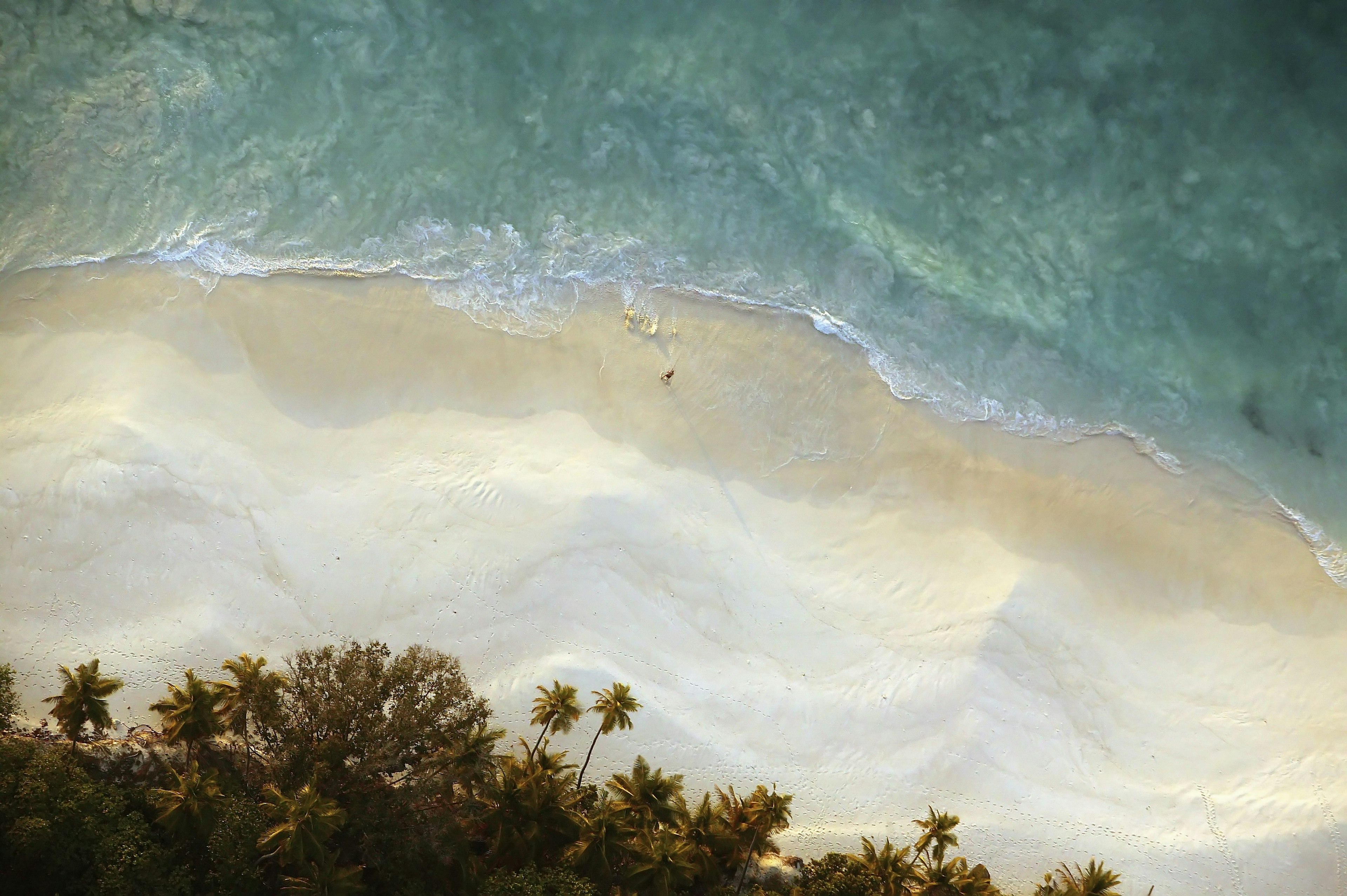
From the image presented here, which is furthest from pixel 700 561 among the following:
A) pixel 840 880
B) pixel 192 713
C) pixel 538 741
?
pixel 192 713

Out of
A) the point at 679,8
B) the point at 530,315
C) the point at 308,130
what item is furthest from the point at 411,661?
the point at 679,8

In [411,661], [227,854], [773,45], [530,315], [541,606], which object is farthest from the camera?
[773,45]

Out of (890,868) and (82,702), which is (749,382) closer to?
(890,868)

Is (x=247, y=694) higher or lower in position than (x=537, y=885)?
higher

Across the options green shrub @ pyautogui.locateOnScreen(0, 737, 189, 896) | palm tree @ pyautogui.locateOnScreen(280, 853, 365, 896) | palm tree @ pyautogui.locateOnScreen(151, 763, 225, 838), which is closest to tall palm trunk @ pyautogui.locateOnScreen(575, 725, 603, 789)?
palm tree @ pyautogui.locateOnScreen(280, 853, 365, 896)

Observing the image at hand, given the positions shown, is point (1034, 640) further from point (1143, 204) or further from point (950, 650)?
point (1143, 204)

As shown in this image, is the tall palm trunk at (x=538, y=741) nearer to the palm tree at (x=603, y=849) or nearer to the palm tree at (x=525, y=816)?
the palm tree at (x=525, y=816)
